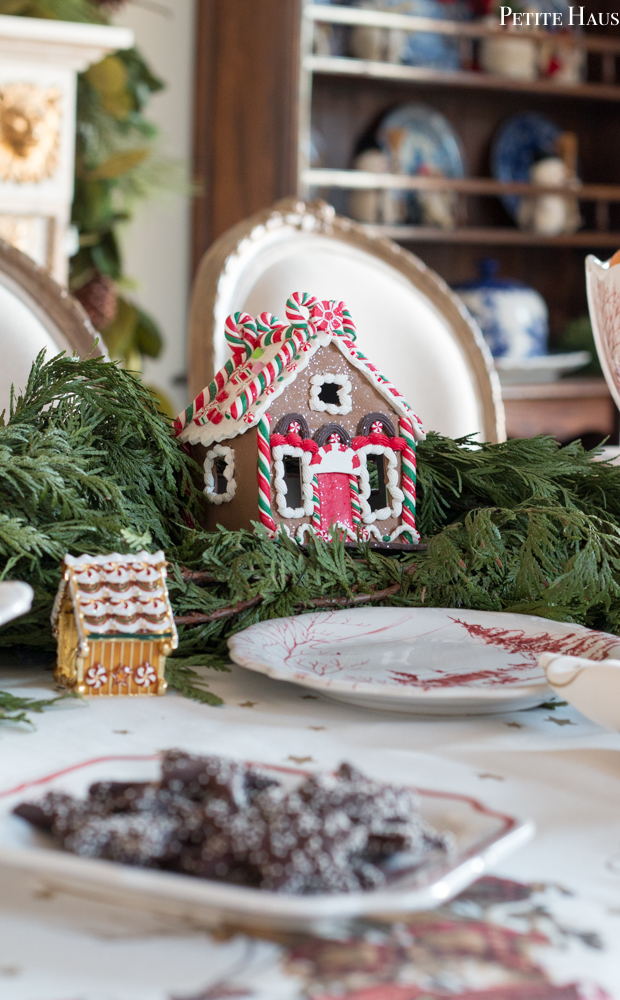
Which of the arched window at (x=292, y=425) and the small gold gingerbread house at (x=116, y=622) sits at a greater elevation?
the arched window at (x=292, y=425)

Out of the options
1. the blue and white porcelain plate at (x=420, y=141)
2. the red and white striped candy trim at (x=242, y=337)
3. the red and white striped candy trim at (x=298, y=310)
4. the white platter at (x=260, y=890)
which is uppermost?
the blue and white porcelain plate at (x=420, y=141)

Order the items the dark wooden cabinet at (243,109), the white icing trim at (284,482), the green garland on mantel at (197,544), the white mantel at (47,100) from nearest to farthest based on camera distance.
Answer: the green garland on mantel at (197,544) < the white icing trim at (284,482) < the white mantel at (47,100) < the dark wooden cabinet at (243,109)

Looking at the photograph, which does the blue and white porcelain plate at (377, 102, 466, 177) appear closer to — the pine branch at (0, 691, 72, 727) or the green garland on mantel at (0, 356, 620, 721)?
the green garland on mantel at (0, 356, 620, 721)

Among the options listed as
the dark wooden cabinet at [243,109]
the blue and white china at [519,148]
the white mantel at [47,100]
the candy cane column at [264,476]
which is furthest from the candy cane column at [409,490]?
the blue and white china at [519,148]

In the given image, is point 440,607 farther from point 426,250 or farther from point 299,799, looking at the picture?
point 426,250

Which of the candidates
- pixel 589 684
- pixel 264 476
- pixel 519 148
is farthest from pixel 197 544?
pixel 519 148

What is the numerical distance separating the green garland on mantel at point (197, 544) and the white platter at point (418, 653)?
0.03m

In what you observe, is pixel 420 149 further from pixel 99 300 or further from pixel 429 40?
pixel 99 300

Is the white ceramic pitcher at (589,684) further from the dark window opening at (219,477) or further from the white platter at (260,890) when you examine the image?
the dark window opening at (219,477)

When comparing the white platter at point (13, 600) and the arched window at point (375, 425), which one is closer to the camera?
the white platter at point (13, 600)

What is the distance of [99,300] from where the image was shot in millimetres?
2479

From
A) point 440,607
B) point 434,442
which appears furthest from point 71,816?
point 434,442

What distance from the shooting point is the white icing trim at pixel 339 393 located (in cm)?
75

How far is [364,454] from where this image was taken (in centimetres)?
76
